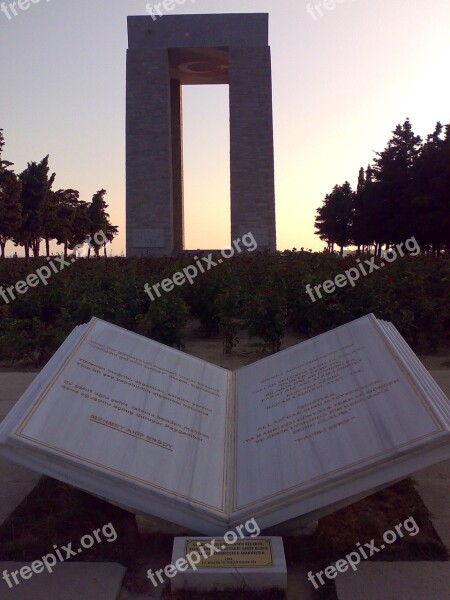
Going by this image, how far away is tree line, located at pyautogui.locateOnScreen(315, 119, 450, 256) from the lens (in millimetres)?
25203

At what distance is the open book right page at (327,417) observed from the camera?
2.31 m

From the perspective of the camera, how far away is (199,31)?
1056 inches

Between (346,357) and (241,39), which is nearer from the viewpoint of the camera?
(346,357)

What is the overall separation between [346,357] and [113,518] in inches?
50.7

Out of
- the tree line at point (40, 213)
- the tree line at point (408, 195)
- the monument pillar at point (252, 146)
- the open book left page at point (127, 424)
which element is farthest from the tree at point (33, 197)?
the open book left page at point (127, 424)

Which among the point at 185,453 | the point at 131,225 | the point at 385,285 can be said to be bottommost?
the point at 185,453

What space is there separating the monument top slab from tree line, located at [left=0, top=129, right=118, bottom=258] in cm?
799

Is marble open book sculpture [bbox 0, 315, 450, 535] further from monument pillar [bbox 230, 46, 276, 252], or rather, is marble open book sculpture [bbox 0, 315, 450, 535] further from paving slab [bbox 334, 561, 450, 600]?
monument pillar [bbox 230, 46, 276, 252]

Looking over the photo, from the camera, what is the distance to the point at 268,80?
87.6 ft

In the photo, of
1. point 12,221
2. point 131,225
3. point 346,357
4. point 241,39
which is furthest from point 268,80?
point 346,357

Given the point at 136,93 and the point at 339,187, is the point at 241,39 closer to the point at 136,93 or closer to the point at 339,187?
the point at 136,93

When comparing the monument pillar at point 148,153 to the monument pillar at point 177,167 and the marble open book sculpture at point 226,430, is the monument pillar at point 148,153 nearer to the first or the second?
the monument pillar at point 177,167

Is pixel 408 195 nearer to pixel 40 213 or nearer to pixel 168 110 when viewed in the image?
pixel 168 110

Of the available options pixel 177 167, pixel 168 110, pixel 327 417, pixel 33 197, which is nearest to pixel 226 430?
pixel 327 417
